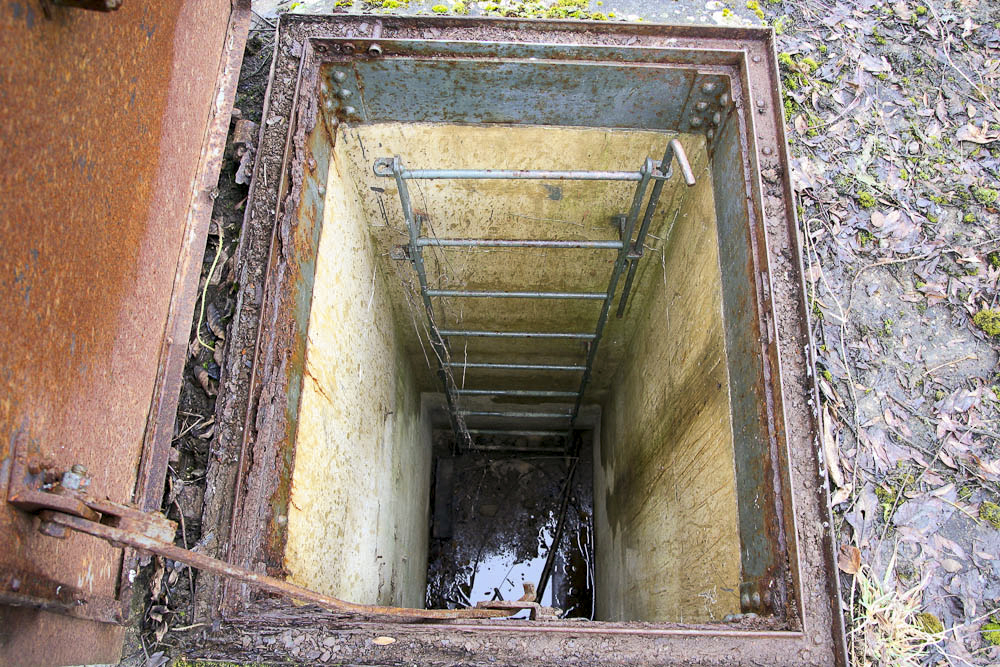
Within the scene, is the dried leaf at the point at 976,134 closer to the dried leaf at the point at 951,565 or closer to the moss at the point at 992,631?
the dried leaf at the point at 951,565

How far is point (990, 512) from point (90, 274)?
3.05m

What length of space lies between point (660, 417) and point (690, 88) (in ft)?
6.30

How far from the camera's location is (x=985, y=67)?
3326 mm

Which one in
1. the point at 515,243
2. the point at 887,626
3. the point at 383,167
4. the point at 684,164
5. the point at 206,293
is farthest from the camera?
the point at 515,243

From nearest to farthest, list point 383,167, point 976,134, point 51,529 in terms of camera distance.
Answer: point 51,529 → point 976,134 → point 383,167

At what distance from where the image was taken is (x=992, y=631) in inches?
85.5

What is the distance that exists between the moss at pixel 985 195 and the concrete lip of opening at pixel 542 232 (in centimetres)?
100

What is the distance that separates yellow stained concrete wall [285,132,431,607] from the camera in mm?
2920

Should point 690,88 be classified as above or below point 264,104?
above

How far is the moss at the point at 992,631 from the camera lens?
7.08ft

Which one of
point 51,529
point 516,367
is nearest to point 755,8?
point 516,367

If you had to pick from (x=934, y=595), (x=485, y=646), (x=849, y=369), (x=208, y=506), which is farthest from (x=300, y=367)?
(x=934, y=595)

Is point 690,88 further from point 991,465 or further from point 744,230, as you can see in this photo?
point 991,465

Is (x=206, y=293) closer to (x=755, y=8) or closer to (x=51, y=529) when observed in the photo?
(x=51, y=529)
